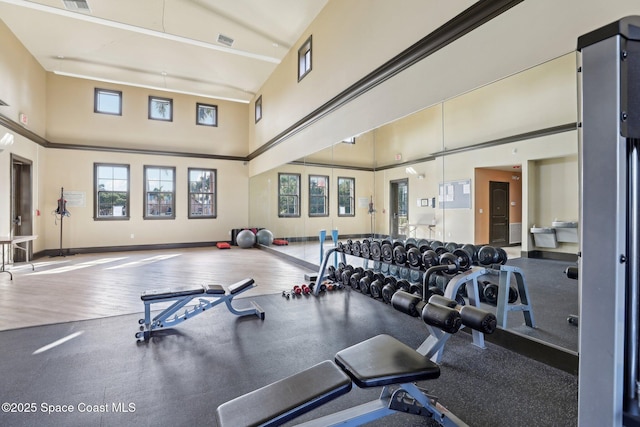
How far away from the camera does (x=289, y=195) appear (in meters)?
7.52

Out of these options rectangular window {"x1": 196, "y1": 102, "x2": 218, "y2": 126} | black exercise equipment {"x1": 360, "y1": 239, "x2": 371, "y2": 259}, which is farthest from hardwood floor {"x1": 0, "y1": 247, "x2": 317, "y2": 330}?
rectangular window {"x1": 196, "y1": 102, "x2": 218, "y2": 126}

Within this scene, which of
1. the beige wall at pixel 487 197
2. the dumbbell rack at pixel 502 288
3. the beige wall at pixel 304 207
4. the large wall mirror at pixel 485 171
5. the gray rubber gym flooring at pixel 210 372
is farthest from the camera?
the beige wall at pixel 304 207

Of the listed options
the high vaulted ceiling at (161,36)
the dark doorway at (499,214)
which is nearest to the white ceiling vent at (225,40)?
the high vaulted ceiling at (161,36)

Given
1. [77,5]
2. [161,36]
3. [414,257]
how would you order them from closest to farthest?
[414,257] < [77,5] < [161,36]

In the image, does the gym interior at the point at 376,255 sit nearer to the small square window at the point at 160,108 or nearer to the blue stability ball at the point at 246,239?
the small square window at the point at 160,108

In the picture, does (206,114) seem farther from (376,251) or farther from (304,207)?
(376,251)

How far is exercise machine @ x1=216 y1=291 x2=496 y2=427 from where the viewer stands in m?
1.25

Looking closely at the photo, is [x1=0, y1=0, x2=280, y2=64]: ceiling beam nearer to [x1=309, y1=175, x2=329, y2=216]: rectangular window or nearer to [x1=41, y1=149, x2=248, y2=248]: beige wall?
[x1=309, y1=175, x2=329, y2=216]: rectangular window

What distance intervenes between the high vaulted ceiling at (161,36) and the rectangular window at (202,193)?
2.54 m

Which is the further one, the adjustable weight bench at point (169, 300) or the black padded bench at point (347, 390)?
the adjustable weight bench at point (169, 300)

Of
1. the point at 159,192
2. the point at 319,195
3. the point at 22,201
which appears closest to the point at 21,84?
the point at 22,201

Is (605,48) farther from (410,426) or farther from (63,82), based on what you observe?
(63,82)

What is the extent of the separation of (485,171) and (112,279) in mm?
5754

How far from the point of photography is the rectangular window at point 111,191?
27.8 feet
